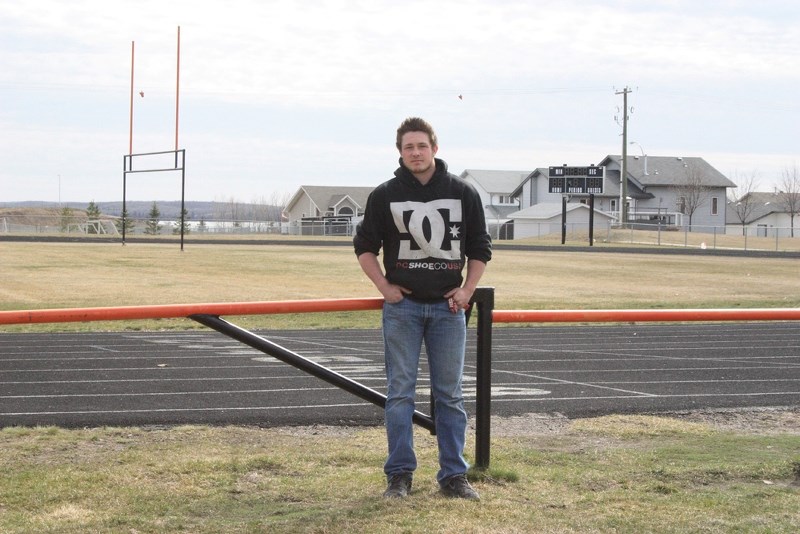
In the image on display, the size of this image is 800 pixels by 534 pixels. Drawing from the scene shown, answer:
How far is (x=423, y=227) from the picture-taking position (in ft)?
17.4

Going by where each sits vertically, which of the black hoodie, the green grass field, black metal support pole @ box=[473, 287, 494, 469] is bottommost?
the green grass field

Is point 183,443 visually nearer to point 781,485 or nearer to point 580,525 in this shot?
point 580,525

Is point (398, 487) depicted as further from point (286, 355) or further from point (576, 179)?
point (576, 179)

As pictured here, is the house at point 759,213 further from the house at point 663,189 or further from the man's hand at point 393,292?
the man's hand at point 393,292

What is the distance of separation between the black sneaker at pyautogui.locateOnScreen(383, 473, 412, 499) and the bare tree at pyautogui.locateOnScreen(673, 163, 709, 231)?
93.0 m

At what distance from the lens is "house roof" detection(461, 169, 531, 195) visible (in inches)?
4272

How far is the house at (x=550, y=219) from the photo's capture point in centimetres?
8400

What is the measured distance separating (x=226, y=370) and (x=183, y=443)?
430cm

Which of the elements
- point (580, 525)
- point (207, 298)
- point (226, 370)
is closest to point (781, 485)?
point (580, 525)

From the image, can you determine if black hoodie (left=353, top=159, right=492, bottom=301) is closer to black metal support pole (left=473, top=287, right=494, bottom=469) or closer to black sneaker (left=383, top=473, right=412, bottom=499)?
black metal support pole (left=473, top=287, right=494, bottom=469)

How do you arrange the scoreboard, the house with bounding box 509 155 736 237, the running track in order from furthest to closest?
the house with bounding box 509 155 736 237, the scoreboard, the running track

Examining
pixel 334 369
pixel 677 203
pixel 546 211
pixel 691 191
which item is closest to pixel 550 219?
pixel 546 211

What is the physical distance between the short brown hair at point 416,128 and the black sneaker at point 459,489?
1658 mm

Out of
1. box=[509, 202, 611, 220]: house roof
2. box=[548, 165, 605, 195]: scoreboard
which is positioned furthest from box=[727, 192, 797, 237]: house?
box=[548, 165, 605, 195]: scoreboard
